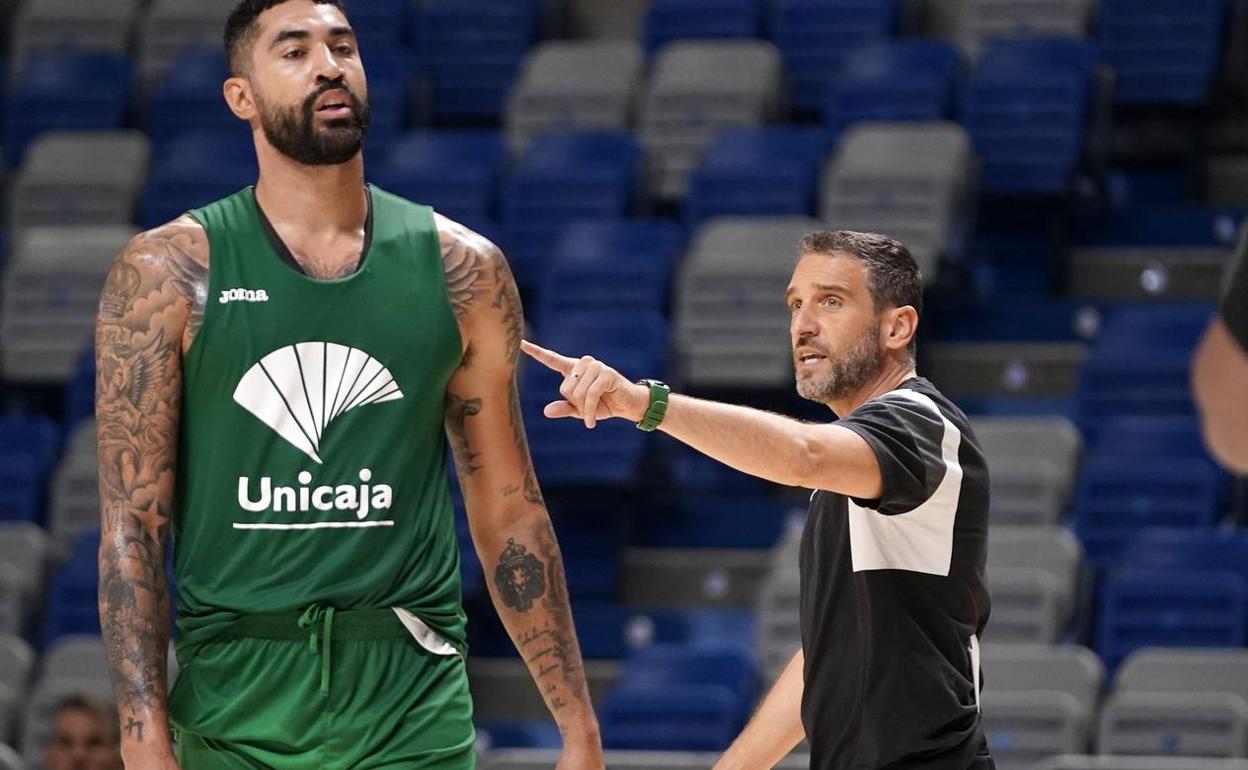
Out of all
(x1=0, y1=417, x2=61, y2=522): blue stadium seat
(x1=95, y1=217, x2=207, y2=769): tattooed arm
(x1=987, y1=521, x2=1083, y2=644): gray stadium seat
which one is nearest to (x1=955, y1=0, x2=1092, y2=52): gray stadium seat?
(x1=987, y1=521, x2=1083, y2=644): gray stadium seat

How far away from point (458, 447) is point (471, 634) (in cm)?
616

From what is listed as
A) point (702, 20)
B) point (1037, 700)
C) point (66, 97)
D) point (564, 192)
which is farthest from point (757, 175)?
point (66, 97)

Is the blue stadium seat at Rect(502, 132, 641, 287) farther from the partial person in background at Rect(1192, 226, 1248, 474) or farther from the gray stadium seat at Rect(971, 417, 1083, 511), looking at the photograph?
the partial person in background at Rect(1192, 226, 1248, 474)

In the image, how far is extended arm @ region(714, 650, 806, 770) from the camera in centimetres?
391

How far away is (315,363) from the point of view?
3.52m

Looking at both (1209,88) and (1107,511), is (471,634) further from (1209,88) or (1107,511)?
(1209,88)

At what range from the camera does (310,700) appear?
3480mm

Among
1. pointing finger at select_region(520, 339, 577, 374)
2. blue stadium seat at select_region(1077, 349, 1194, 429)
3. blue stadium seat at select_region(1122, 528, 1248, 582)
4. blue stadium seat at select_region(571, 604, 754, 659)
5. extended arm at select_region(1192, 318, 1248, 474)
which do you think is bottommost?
blue stadium seat at select_region(571, 604, 754, 659)

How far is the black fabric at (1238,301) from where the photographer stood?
1.77m

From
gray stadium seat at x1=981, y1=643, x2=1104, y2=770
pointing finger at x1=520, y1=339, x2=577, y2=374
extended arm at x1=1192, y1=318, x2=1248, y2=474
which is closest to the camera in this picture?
extended arm at x1=1192, y1=318, x2=1248, y2=474

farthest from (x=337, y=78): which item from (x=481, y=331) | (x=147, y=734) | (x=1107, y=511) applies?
(x=1107, y=511)

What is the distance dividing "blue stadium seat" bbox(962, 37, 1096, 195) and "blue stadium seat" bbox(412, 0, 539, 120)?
2946mm

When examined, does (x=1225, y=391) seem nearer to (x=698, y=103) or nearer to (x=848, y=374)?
(x=848, y=374)

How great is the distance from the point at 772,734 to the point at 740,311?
5.96 metres
